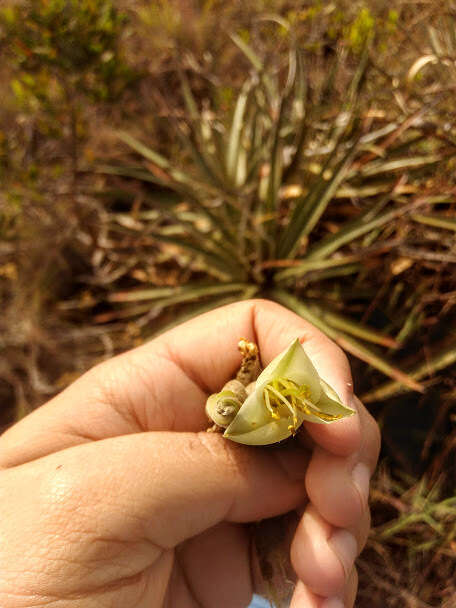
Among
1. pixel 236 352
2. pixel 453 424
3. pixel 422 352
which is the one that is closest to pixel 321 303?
pixel 422 352

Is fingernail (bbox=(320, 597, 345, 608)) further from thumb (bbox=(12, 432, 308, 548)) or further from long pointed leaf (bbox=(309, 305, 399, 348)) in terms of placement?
long pointed leaf (bbox=(309, 305, 399, 348))

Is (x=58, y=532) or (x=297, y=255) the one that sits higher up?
(x=297, y=255)

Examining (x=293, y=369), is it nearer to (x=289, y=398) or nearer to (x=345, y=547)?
(x=289, y=398)

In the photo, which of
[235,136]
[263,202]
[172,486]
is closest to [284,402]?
[172,486]

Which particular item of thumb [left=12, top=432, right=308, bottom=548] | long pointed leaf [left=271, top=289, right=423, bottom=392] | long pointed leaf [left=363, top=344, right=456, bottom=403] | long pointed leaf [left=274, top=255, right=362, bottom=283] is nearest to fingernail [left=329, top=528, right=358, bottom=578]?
thumb [left=12, top=432, right=308, bottom=548]

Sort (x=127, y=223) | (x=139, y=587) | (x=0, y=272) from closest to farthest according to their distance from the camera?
(x=139, y=587) → (x=127, y=223) → (x=0, y=272)

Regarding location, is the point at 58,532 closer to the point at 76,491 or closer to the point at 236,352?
the point at 76,491

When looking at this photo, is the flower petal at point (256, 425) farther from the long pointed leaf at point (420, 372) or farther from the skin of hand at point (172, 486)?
the long pointed leaf at point (420, 372)
